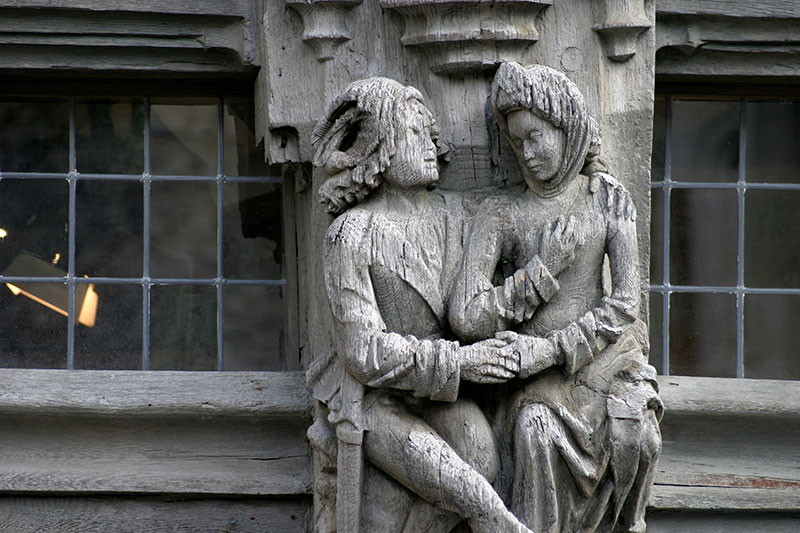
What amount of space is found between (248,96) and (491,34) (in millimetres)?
780

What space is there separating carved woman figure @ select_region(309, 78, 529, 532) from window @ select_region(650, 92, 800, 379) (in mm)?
741

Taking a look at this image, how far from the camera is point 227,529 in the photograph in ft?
9.36

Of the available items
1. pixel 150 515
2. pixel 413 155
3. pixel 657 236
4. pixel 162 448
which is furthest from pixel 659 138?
pixel 150 515

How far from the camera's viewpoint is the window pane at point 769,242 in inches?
120

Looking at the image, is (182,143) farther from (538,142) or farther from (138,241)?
(538,142)

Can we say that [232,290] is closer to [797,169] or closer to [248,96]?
[248,96]

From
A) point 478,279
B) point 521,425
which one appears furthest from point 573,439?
point 478,279

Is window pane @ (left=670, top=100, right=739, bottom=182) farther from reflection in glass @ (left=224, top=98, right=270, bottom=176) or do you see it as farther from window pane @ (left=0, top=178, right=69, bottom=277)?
window pane @ (left=0, top=178, right=69, bottom=277)

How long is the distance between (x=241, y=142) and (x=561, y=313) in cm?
101

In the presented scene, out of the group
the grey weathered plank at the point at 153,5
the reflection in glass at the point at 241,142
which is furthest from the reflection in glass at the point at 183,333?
the grey weathered plank at the point at 153,5

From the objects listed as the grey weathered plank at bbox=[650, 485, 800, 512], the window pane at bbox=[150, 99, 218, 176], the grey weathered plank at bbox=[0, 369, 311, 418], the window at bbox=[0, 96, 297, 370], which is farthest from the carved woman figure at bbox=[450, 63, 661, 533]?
the window pane at bbox=[150, 99, 218, 176]

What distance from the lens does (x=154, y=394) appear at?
113 inches

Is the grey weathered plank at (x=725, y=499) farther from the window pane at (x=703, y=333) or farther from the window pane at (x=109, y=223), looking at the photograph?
the window pane at (x=109, y=223)

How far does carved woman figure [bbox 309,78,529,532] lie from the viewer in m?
2.41
